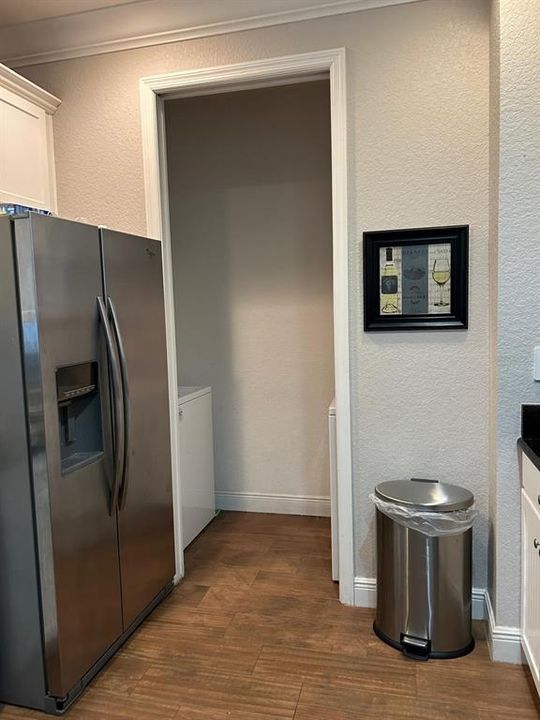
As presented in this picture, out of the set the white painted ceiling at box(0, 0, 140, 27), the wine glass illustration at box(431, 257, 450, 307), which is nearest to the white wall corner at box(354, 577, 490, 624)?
the wine glass illustration at box(431, 257, 450, 307)

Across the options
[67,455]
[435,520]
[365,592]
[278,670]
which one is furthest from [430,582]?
[67,455]

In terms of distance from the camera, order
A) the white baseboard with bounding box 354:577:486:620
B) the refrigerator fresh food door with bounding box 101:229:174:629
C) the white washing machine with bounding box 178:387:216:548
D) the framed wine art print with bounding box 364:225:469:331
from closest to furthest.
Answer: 1. the refrigerator fresh food door with bounding box 101:229:174:629
2. the framed wine art print with bounding box 364:225:469:331
3. the white baseboard with bounding box 354:577:486:620
4. the white washing machine with bounding box 178:387:216:548

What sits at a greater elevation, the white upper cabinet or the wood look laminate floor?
the white upper cabinet

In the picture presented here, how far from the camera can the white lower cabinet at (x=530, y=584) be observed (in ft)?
5.92

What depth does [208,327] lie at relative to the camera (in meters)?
3.82

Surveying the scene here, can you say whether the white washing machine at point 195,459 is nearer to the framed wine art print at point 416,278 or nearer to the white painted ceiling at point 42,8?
the framed wine art print at point 416,278

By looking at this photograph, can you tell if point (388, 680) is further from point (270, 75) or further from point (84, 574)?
point (270, 75)

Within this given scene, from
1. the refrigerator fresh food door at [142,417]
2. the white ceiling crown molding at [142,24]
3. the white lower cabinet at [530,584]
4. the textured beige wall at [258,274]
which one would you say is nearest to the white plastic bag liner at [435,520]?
the white lower cabinet at [530,584]

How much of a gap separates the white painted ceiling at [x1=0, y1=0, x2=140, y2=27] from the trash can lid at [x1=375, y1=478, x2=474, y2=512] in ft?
8.10

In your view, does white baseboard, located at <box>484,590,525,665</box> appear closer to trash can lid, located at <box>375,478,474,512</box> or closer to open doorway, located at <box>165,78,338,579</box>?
trash can lid, located at <box>375,478,474,512</box>

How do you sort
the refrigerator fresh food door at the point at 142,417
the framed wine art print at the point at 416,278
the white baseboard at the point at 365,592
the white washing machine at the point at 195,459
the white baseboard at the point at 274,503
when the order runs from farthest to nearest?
1. the white baseboard at the point at 274,503
2. the white washing machine at the point at 195,459
3. the white baseboard at the point at 365,592
4. the framed wine art print at the point at 416,278
5. the refrigerator fresh food door at the point at 142,417

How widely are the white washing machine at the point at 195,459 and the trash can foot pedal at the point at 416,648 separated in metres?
1.43

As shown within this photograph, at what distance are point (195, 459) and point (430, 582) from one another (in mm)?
1633

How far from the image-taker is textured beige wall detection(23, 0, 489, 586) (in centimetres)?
229
